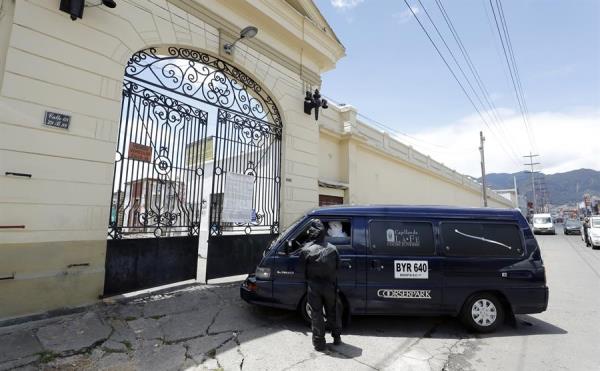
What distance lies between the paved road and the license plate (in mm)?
805

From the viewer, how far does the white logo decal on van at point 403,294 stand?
15.1 ft

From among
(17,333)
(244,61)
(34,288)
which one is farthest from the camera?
(244,61)

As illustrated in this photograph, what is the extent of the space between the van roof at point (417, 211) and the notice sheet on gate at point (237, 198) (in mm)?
2748

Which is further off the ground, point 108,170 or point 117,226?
point 108,170

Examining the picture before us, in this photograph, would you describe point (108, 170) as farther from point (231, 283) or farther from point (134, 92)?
point (231, 283)

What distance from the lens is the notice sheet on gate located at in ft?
23.4

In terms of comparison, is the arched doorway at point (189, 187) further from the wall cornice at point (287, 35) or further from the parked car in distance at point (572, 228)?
the parked car in distance at point (572, 228)

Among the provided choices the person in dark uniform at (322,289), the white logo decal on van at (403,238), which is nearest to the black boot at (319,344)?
the person in dark uniform at (322,289)

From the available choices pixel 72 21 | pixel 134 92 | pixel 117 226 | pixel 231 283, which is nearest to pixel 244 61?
pixel 134 92

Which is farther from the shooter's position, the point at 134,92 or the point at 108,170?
the point at 134,92

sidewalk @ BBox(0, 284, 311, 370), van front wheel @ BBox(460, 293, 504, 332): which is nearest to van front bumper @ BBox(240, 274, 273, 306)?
sidewalk @ BBox(0, 284, 311, 370)

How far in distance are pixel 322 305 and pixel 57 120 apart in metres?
4.53

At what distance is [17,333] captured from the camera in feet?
12.4

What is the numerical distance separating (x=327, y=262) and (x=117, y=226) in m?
3.63
